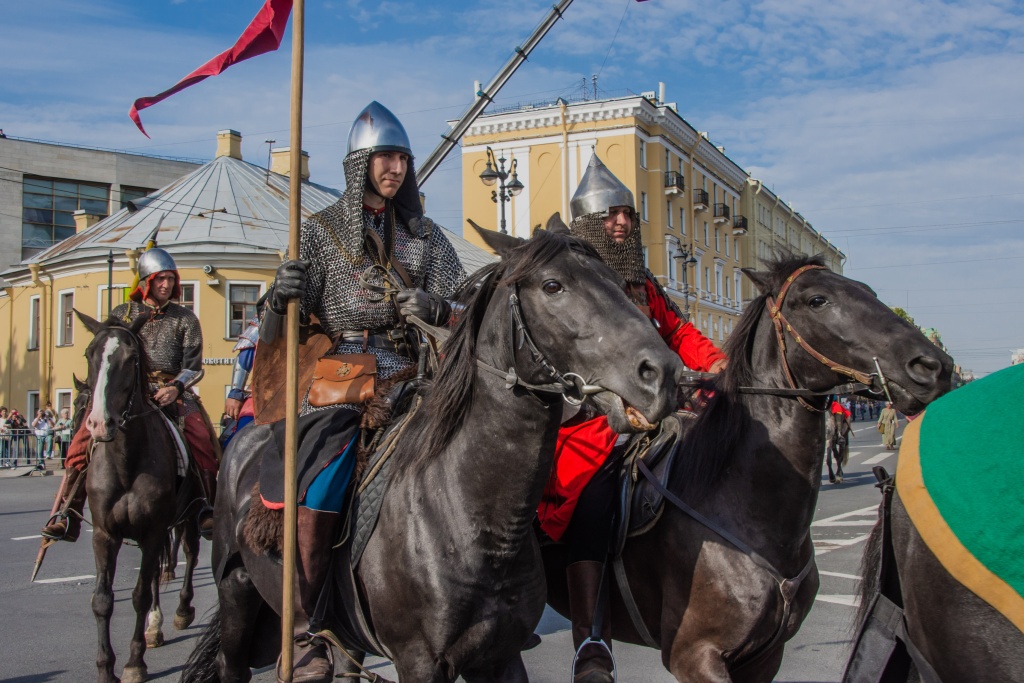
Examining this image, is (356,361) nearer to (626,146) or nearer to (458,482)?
(458,482)

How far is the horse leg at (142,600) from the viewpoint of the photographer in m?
6.00

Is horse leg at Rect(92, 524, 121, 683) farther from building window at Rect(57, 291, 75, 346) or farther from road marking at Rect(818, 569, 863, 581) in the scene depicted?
building window at Rect(57, 291, 75, 346)

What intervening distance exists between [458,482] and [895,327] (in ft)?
6.14

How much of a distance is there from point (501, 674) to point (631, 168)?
156ft

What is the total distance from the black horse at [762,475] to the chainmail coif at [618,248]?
2.81 feet

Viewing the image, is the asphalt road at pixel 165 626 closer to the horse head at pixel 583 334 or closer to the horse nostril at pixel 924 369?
the horse nostril at pixel 924 369

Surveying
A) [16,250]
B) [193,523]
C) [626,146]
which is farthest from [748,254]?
[193,523]

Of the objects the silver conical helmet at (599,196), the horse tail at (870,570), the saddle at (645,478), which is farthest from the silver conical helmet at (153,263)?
the horse tail at (870,570)

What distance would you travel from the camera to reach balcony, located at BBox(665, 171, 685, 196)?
52.2 m

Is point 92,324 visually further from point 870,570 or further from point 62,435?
point 62,435

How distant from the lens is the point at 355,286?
4.19 metres

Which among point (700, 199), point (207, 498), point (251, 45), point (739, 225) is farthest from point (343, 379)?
point (739, 225)

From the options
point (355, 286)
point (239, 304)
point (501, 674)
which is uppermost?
point (239, 304)

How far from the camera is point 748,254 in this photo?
66750 millimetres
